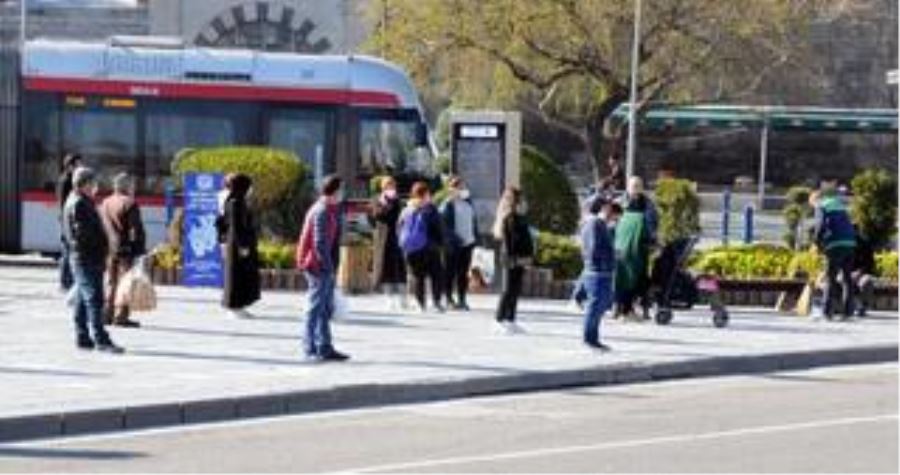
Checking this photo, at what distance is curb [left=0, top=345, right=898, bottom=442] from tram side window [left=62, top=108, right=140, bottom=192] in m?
15.0

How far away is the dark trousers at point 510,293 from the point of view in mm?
20781

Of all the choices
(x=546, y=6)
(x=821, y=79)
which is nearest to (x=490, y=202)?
(x=546, y=6)

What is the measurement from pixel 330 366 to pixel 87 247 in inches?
96.3

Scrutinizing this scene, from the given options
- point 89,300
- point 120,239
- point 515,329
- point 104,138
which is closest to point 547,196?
point 104,138

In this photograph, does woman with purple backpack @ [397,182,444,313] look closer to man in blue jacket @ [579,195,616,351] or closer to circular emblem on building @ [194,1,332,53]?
man in blue jacket @ [579,195,616,351]

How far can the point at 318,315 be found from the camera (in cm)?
1823

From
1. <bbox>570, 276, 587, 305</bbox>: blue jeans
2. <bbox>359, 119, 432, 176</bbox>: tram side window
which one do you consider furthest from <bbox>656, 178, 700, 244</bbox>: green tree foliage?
<bbox>570, 276, 587, 305</bbox>: blue jeans

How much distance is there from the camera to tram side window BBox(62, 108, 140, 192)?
1265 inches

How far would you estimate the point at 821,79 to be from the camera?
198ft

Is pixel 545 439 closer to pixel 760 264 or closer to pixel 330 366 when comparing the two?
pixel 330 366

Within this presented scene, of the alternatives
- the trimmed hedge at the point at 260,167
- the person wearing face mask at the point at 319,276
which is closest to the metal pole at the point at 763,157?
the trimmed hedge at the point at 260,167

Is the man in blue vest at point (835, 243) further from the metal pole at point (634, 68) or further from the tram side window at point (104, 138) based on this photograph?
the metal pole at point (634, 68)

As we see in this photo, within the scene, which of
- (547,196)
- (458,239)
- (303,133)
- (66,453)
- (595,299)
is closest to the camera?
(66,453)

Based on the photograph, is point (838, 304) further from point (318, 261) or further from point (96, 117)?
point (96, 117)
